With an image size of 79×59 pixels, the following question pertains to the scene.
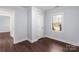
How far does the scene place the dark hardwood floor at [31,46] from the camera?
41.6 inches

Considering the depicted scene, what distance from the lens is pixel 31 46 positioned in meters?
1.07

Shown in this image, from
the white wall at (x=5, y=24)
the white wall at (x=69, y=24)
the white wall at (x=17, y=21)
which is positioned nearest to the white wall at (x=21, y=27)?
the white wall at (x=17, y=21)

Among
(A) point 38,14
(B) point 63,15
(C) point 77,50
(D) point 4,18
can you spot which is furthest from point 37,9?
(C) point 77,50

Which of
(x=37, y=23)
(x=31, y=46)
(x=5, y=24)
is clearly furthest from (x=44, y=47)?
(x=5, y=24)

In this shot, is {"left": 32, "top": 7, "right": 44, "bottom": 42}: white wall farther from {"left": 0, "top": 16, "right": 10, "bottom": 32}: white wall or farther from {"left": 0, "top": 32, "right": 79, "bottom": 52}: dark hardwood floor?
{"left": 0, "top": 16, "right": 10, "bottom": 32}: white wall

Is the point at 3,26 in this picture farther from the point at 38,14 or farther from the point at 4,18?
the point at 38,14

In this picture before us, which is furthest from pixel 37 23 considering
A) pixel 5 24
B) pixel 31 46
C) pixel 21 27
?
pixel 5 24

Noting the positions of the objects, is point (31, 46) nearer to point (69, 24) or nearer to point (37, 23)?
point (37, 23)

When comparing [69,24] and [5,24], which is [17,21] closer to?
[5,24]

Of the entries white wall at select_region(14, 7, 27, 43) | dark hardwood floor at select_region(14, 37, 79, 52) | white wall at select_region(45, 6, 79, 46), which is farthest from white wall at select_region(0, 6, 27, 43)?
white wall at select_region(45, 6, 79, 46)

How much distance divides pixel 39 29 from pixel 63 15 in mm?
423

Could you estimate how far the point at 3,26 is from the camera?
1.04m

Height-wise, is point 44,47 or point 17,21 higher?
point 17,21

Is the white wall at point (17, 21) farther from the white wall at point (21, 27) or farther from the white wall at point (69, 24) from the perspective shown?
the white wall at point (69, 24)
